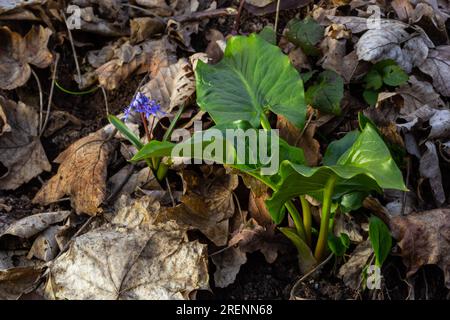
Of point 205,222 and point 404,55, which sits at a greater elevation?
point 404,55

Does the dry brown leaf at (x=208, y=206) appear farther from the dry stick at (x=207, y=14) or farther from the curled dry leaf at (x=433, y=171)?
the dry stick at (x=207, y=14)

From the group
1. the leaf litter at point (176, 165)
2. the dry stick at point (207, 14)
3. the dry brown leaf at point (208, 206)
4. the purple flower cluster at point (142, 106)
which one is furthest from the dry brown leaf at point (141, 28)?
the dry brown leaf at point (208, 206)

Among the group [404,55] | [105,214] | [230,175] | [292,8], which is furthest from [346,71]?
[105,214]

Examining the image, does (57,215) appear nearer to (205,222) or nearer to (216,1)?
(205,222)

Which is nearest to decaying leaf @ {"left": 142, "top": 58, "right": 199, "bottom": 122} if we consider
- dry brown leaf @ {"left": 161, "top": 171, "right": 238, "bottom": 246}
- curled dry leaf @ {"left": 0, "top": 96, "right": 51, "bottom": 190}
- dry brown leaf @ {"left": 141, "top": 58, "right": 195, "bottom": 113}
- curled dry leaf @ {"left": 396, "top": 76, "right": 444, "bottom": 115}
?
dry brown leaf @ {"left": 141, "top": 58, "right": 195, "bottom": 113}

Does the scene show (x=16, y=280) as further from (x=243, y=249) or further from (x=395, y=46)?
(x=395, y=46)

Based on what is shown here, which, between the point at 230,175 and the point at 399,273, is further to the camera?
the point at 230,175

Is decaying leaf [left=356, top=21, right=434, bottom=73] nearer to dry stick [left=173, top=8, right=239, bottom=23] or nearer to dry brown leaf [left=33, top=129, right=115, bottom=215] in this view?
dry stick [left=173, top=8, right=239, bottom=23]

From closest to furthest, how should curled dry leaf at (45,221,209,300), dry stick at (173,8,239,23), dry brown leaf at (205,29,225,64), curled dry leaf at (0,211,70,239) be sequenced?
curled dry leaf at (45,221,209,300) < curled dry leaf at (0,211,70,239) < dry brown leaf at (205,29,225,64) < dry stick at (173,8,239,23)
